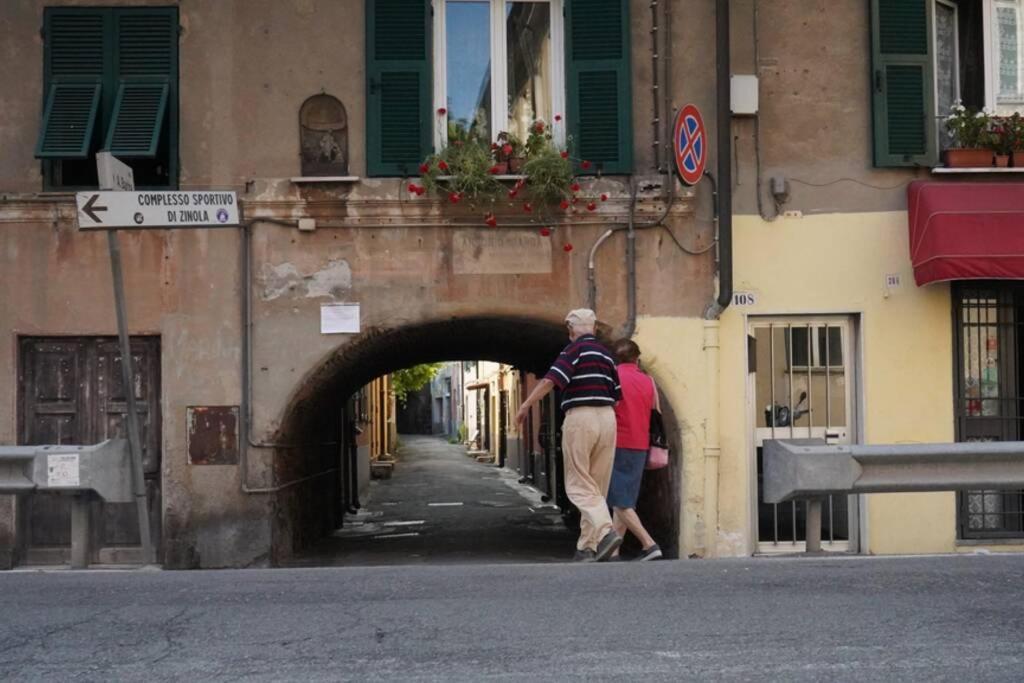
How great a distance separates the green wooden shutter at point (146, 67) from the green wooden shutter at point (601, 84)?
374 cm

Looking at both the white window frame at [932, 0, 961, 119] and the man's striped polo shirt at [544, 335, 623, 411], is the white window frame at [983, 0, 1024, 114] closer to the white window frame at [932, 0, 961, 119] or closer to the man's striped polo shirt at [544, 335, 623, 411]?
the white window frame at [932, 0, 961, 119]

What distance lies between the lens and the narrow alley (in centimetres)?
1351

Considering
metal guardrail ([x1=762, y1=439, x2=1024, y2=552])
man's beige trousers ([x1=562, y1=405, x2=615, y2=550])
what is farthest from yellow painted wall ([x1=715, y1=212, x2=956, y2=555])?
man's beige trousers ([x1=562, y1=405, x2=615, y2=550])

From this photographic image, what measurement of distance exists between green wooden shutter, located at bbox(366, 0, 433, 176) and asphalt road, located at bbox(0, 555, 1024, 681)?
5412 mm

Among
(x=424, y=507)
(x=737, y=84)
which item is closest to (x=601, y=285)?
(x=737, y=84)

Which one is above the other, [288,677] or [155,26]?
[155,26]

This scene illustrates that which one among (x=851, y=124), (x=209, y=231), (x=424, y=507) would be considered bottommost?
(x=424, y=507)

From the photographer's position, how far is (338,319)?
41.1 feet

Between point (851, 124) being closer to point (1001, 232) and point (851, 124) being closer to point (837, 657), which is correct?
point (1001, 232)

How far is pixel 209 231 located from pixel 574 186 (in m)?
3.43

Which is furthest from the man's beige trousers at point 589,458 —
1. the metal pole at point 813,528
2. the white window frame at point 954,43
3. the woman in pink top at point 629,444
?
the white window frame at point 954,43

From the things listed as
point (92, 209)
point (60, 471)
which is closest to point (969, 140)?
point (92, 209)

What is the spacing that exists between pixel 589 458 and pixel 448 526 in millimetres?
7498

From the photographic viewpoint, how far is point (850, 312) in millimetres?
→ 12844
